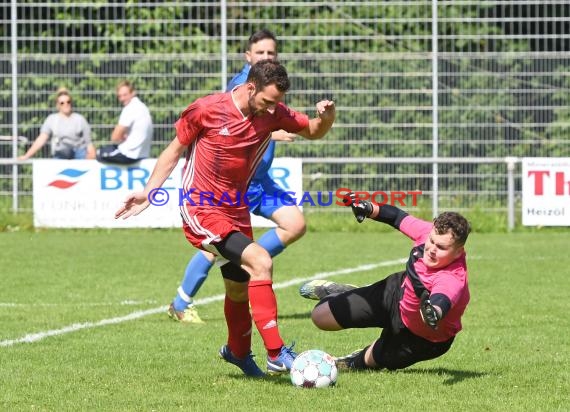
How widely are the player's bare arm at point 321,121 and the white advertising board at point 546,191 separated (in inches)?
400

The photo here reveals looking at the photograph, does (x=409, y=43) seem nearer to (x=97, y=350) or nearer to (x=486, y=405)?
(x=97, y=350)

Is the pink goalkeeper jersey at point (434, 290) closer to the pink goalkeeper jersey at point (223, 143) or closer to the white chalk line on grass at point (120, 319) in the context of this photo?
the pink goalkeeper jersey at point (223, 143)

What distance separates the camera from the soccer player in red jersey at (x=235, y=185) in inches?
265

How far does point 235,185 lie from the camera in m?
7.07

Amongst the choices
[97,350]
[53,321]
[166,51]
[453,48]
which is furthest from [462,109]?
[97,350]

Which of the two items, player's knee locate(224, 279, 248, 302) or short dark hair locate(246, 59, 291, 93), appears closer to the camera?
short dark hair locate(246, 59, 291, 93)

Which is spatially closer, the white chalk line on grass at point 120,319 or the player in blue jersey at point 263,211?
the white chalk line on grass at point 120,319

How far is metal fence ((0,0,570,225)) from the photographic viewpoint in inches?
712

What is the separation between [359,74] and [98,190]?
4.01 metres

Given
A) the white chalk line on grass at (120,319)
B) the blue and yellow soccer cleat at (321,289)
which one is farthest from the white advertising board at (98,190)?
the blue and yellow soccer cleat at (321,289)

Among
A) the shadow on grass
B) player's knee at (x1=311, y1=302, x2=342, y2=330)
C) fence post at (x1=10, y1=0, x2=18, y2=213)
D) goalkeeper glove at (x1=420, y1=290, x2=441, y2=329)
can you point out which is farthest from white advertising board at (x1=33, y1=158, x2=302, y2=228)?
goalkeeper glove at (x1=420, y1=290, x2=441, y2=329)

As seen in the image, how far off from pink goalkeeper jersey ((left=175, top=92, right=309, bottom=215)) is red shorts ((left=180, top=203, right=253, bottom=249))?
0.03 meters

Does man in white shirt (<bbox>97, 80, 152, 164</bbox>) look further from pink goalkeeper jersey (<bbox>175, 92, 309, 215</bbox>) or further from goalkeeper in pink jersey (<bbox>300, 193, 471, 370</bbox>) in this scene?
pink goalkeeper jersey (<bbox>175, 92, 309, 215</bbox>)

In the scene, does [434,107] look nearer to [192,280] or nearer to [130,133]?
→ [130,133]
